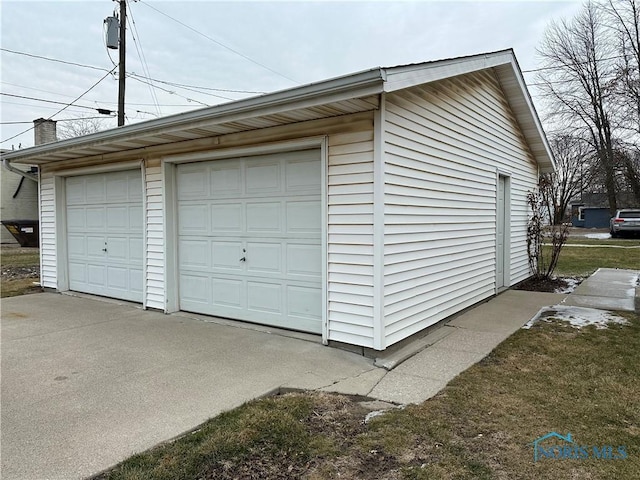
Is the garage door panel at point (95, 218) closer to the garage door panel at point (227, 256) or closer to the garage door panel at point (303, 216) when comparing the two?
the garage door panel at point (227, 256)

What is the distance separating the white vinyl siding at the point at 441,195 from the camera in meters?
4.46

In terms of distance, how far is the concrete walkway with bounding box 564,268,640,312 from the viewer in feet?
21.8

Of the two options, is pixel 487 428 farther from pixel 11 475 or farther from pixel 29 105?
pixel 29 105

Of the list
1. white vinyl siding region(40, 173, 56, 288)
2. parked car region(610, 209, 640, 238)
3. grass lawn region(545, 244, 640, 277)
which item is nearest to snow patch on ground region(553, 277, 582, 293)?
grass lawn region(545, 244, 640, 277)

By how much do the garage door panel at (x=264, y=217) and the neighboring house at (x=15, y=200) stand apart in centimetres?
1882

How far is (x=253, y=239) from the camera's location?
554 centimetres

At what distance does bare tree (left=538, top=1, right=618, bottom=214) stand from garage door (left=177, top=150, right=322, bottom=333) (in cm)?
2455

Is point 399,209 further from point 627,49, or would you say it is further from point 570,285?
point 627,49

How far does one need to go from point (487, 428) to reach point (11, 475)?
9.13 feet

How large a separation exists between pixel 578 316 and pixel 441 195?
262 cm

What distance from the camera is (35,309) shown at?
668cm

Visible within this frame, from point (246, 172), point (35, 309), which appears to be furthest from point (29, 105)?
point (246, 172)

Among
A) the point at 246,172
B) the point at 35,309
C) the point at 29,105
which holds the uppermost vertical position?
the point at 29,105

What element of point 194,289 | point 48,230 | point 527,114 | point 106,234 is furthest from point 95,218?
point 527,114
